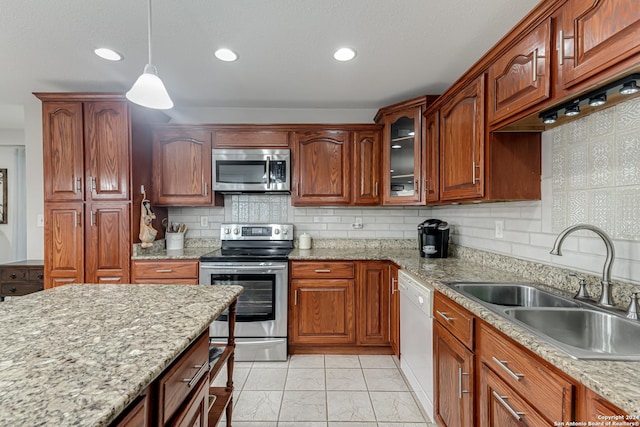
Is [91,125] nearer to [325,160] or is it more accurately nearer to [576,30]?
[325,160]

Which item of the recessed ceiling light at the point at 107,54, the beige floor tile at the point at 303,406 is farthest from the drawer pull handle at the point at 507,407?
the recessed ceiling light at the point at 107,54

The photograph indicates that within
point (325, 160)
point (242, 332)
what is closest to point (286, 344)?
point (242, 332)

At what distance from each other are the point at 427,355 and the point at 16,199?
558 centimetres

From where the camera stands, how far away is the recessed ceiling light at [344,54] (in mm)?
1890

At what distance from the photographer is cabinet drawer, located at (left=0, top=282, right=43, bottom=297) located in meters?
2.58

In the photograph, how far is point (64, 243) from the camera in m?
2.45

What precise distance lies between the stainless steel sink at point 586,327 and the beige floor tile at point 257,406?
1.57 meters

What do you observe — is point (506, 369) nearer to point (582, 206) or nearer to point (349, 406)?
point (582, 206)

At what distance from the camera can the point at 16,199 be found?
4027 mm

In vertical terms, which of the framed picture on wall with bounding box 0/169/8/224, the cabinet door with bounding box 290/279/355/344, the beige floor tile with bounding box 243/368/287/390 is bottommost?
the beige floor tile with bounding box 243/368/287/390

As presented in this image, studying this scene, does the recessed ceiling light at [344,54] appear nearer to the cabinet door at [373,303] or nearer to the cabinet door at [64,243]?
the cabinet door at [373,303]

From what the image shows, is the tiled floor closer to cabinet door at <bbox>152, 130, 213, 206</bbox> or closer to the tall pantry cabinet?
the tall pantry cabinet

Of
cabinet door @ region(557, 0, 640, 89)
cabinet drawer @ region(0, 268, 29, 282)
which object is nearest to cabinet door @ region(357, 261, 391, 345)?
cabinet door @ region(557, 0, 640, 89)

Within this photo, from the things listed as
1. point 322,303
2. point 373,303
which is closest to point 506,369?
point 373,303
